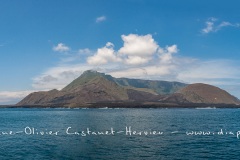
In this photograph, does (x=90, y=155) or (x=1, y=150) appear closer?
(x=90, y=155)

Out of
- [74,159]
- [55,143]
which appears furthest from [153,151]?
[55,143]

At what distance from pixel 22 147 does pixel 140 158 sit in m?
28.7

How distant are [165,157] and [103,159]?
37.2 ft

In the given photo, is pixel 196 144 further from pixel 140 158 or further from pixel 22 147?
pixel 22 147

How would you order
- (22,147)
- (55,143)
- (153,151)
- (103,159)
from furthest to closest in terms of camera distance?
(55,143), (22,147), (153,151), (103,159)

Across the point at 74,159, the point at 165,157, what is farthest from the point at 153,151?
the point at 74,159

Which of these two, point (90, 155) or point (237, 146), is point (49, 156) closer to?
point (90, 155)

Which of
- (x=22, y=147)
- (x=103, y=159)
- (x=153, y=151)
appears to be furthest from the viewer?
(x=22, y=147)

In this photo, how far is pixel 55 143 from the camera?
75250mm

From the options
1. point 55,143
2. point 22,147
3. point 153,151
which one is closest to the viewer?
point 153,151

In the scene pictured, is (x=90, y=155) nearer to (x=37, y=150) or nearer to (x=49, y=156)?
(x=49, y=156)

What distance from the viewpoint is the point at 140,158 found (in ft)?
185

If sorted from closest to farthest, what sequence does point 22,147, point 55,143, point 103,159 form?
point 103,159 < point 22,147 < point 55,143

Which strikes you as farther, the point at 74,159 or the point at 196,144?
the point at 196,144
